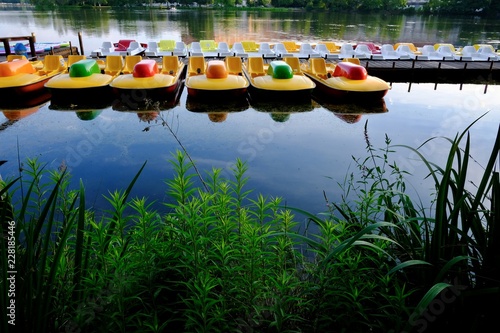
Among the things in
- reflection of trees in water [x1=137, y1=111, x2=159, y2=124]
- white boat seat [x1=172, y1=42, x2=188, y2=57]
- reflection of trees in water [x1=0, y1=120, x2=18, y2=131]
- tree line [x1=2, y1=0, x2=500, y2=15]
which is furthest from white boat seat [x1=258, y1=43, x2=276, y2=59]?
tree line [x1=2, y1=0, x2=500, y2=15]

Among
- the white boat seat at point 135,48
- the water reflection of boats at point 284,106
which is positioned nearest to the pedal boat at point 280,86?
the water reflection of boats at point 284,106

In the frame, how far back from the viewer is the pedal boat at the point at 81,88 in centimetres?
1010

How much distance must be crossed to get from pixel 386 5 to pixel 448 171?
74663 millimetres

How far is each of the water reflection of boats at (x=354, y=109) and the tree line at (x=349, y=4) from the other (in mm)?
54038

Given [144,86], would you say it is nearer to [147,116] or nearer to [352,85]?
[147,116]

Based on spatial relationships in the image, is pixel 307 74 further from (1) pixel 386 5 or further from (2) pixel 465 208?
(1) pixel 386 5

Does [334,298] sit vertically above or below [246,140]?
above

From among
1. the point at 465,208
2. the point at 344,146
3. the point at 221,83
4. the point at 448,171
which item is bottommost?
the point at 344,146

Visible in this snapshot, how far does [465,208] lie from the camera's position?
180 centimetres

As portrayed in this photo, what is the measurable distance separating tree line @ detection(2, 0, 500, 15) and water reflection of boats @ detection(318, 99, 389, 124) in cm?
5404

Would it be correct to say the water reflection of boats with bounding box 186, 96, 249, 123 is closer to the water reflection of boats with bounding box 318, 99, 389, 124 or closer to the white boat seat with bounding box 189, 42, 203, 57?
the water reflection of boats with bounding box 318, 99, 389, 124

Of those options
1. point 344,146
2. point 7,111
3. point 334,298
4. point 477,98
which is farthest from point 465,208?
point 477,98

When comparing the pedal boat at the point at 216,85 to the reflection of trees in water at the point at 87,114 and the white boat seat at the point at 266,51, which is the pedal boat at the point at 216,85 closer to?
the reflection of trees in water at the point at 87,114

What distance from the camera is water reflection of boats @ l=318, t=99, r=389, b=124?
9.88m
